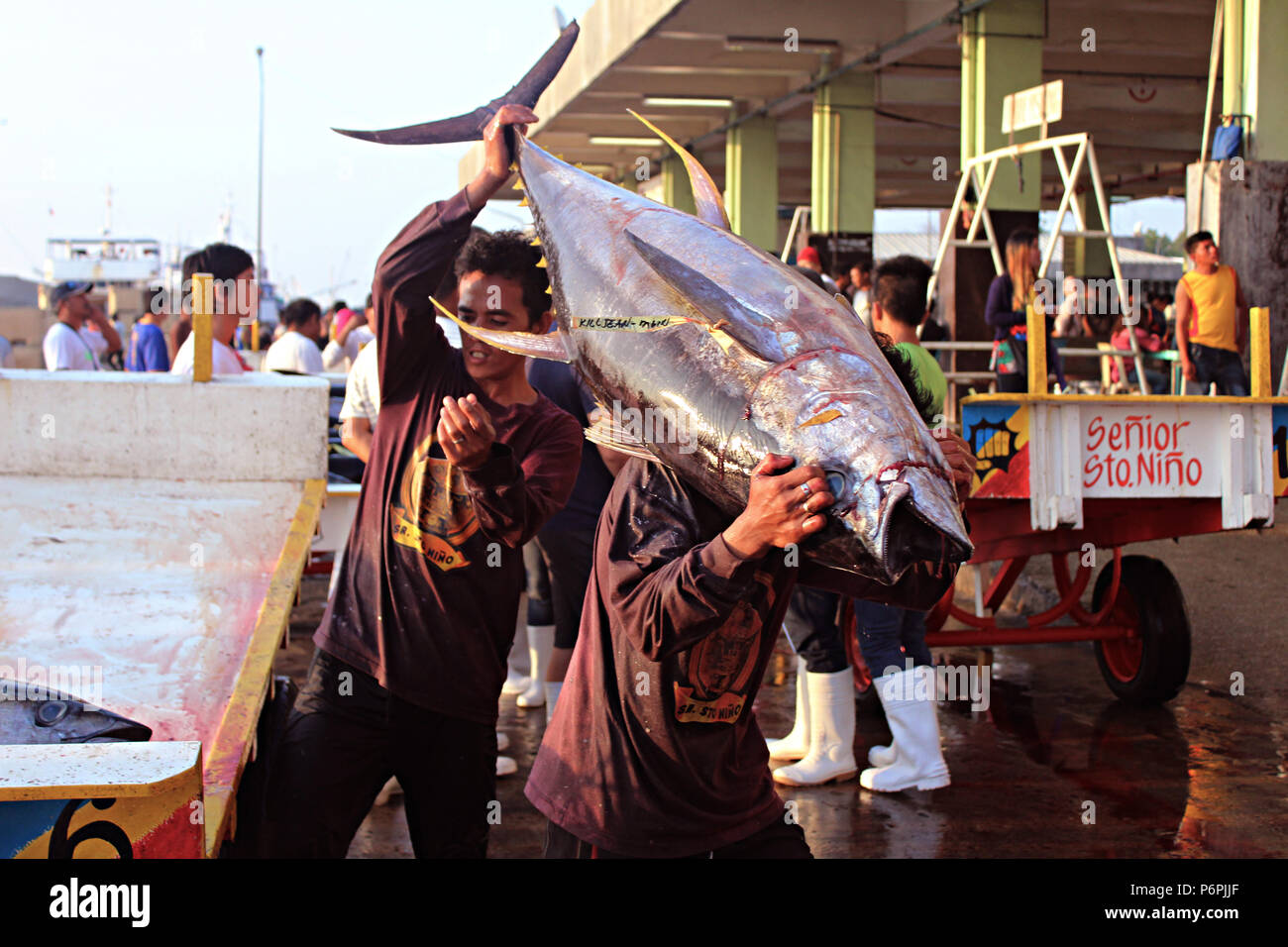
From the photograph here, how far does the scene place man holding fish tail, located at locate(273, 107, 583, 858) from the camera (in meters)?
2.97

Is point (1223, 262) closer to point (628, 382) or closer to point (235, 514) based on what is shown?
point (235, 514)

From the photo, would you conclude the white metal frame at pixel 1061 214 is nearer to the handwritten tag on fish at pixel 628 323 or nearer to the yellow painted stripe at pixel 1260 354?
the yellow painted stripe at pixel 1260 354

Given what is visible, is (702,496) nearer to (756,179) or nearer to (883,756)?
(883,756)

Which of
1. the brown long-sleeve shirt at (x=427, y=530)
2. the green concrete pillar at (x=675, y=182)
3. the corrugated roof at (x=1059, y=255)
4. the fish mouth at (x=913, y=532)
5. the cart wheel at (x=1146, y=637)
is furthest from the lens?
the corrugated roof at (x=1059, y=255)

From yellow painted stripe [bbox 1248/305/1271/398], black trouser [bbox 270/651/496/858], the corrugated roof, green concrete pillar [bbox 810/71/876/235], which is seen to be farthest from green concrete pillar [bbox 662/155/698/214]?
black trouser [bbox 270/651/496/858]

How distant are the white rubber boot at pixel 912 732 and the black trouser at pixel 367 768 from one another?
234cm

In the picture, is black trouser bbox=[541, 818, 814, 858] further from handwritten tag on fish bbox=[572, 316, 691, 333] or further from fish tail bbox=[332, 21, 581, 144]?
fish tail bbox=[332, 21, 581, 144]

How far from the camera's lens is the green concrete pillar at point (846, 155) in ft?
51.8

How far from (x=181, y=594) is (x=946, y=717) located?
373cm

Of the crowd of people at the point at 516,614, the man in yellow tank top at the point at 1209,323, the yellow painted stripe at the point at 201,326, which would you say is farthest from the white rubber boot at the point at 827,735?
the man in yellow tank top at the point at 1209,323

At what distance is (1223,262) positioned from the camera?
1024 centimetres

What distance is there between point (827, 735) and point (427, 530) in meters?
2.65

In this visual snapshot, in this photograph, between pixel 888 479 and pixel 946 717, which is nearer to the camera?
pixel 888 479
